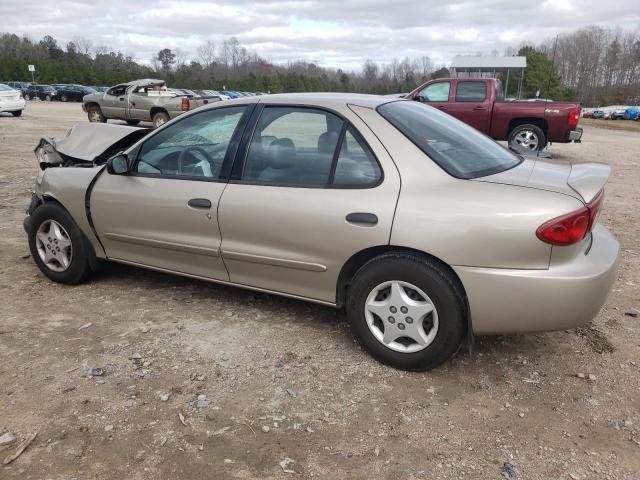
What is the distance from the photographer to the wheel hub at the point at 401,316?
116 inches

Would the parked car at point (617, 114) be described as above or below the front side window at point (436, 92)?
below

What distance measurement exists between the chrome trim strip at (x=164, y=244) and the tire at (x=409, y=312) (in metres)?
1.05

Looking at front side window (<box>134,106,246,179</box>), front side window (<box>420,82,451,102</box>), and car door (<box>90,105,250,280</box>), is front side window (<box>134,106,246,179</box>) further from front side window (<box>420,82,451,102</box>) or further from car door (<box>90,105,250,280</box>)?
front side window (<box>420,82,451,102</box>)

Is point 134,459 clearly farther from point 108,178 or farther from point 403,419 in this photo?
point 108,178

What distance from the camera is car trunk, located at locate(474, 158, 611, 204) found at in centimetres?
285

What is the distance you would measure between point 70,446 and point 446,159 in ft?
8.11

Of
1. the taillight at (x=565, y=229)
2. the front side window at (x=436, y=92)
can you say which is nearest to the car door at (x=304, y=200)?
the taillight at (x=565, y=229)

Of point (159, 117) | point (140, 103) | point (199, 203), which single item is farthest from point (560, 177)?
point (140, 103)

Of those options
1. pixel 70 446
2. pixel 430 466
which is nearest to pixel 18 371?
pixel 70 446

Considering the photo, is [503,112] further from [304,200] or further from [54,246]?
[54,246]

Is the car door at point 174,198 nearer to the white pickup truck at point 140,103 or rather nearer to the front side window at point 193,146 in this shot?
the front side window at point 193,146

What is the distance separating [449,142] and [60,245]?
10.3 ft

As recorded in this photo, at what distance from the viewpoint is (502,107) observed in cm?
1180

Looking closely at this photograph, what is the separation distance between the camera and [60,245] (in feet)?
14.0
